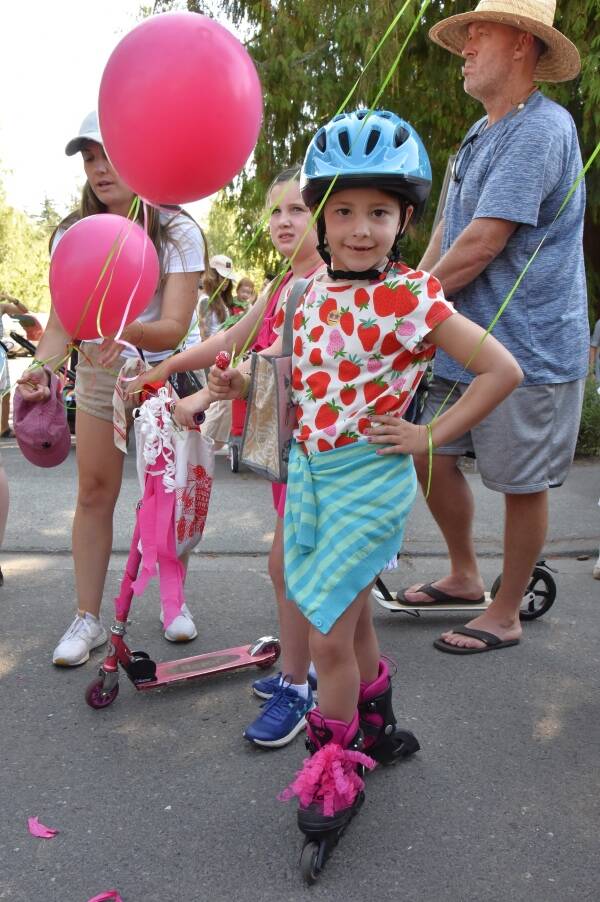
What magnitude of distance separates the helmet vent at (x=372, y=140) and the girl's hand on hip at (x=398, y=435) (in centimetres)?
65

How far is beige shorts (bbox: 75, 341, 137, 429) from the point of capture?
A: 3.29m

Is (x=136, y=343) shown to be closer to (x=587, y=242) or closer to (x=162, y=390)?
(x=162, y=390)

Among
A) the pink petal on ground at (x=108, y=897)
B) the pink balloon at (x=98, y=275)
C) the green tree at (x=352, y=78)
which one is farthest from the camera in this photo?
the green tree at (x=352, y=78)

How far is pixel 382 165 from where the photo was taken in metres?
2.19

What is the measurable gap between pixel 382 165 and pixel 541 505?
1.67 meters

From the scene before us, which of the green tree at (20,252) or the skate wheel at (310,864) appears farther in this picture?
the green tree at (20,252)

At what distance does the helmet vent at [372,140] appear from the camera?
2.22 metres

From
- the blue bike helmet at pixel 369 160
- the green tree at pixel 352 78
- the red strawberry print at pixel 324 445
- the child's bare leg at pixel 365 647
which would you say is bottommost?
the child's bare leg at pixel 365 647

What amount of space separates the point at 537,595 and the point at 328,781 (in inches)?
76.8

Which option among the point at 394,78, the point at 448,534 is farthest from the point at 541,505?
the point at 394,78

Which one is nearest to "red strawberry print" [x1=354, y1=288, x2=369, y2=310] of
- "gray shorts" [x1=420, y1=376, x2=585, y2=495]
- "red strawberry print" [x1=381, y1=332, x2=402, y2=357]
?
"red strawberry print" [x1=381, y1=332, x2=402, y2=357]

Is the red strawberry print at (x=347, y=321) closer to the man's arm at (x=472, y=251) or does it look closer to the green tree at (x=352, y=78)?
the man's arm at (x=472, y=251)

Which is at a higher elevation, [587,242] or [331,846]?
[587,242]

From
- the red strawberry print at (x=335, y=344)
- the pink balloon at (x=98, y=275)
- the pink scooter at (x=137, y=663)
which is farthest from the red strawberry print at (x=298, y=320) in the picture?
the pink scooter at (x=137, y=663)
